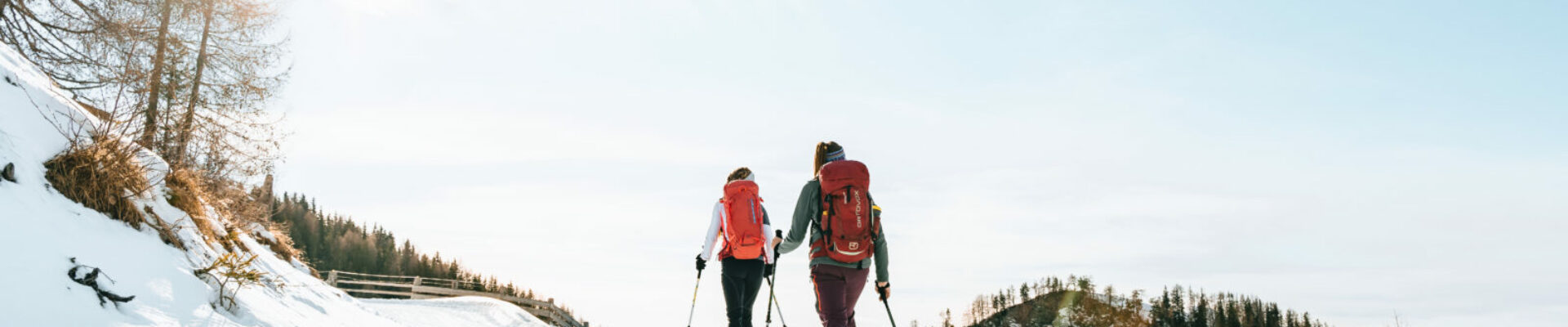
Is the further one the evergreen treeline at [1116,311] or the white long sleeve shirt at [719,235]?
the evergreen treeline at [1116,311]

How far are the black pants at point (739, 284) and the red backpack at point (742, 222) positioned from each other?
8 cm

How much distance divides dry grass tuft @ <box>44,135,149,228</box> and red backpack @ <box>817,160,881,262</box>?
5233 mm

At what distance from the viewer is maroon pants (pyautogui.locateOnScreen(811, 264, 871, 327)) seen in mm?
→ 5379

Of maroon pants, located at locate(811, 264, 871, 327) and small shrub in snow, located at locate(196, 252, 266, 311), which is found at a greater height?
maroon pants, located at locate(811, 264, 871, 327)

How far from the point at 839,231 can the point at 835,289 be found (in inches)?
15.2

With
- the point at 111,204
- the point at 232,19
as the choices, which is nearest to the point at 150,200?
the point at 111,204

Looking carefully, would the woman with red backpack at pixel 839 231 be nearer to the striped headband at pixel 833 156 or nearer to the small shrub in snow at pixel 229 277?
the striped headband at pixel 833 156

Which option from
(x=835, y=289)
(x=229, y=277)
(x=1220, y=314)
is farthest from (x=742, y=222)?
(x=1220, y=314)

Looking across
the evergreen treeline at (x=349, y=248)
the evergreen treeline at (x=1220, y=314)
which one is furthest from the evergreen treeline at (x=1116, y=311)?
the evergreen treeline at (x=349, y=248)

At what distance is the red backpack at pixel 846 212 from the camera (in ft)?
17.5

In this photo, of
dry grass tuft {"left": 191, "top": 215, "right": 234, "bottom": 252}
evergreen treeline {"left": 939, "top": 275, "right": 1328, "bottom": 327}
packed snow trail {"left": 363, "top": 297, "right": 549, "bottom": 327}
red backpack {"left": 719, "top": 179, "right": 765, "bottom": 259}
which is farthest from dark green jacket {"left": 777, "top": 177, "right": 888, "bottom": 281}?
evergreen treeline {"left": 939, "top": 275, "right": 1328, "bottom": 327}

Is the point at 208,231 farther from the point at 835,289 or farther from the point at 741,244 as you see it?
the point at 835,289

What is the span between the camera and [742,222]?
7148mm

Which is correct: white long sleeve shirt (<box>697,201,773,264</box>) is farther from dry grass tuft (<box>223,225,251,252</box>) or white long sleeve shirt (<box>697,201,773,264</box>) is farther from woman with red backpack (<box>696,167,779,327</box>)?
dry grass tuft (<box>223,225,251,252</box>)
